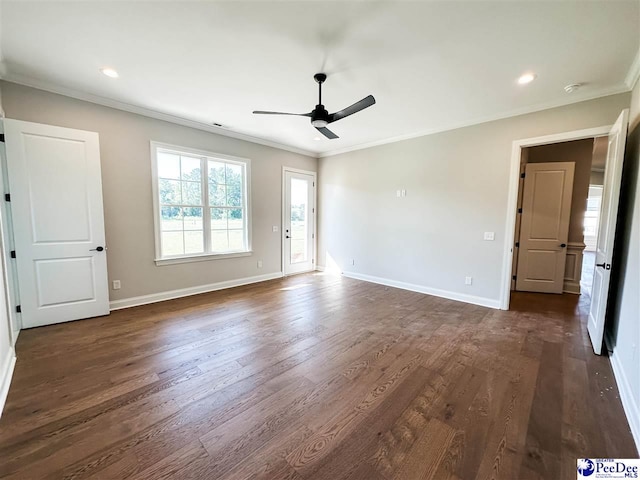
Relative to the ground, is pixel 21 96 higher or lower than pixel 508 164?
higher

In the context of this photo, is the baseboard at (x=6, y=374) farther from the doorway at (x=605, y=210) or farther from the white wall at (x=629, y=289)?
the doorway at (x=605, y=210)

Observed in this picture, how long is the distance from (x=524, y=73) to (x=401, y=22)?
5.20 ft

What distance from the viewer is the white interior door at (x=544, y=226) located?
452 centimetres

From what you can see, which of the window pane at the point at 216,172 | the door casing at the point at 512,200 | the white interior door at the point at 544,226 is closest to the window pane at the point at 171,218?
the window pane at the point at 216,172

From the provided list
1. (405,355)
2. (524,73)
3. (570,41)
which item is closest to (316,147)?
(524,73)

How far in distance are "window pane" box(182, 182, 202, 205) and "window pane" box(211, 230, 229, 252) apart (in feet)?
1.95

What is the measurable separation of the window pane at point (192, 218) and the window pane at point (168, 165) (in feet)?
1.75

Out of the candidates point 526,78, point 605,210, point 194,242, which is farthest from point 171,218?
point 605,210

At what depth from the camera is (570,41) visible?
2143 mm

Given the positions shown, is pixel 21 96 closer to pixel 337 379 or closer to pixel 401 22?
pixel 401 22

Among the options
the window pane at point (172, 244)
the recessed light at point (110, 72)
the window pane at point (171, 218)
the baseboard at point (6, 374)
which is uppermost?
the recessed light at point (110, 72)

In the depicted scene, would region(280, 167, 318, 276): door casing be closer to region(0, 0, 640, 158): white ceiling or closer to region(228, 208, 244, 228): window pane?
region(228, 208, 244, 228): window pane

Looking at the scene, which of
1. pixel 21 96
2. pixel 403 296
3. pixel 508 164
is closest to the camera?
pixel 21 96

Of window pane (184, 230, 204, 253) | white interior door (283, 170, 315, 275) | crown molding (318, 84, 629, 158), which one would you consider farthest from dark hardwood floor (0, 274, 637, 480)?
crown molding (318, 84, 629, 158)
